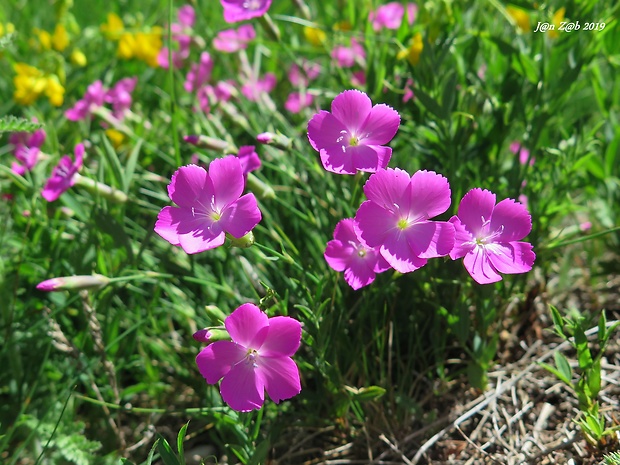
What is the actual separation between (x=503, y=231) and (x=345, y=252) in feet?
0.82

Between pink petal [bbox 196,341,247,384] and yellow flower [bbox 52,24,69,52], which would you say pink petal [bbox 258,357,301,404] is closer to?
pink petal [bbox 196,341,247,384]

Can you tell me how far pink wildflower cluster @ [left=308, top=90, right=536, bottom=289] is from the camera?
3.05ft

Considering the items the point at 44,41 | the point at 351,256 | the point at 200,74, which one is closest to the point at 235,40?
the point at 200,74

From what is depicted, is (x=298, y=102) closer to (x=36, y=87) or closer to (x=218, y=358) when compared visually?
(x=36, y=87)

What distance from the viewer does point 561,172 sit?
1351mm

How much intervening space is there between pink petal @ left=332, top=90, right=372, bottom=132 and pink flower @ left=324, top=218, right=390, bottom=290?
16 centimetres

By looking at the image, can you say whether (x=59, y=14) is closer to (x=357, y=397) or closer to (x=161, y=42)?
(x=161, y=42)

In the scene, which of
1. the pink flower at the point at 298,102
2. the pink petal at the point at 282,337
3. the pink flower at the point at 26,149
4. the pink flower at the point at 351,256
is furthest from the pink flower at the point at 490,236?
the pink flower at the point at 26,149

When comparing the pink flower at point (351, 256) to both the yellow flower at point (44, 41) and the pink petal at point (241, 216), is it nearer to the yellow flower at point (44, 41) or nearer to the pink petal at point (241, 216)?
the pink petal at point (241, 216)

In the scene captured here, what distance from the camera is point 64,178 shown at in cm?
134

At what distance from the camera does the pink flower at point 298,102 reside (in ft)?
5.90

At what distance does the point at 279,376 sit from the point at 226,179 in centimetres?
31

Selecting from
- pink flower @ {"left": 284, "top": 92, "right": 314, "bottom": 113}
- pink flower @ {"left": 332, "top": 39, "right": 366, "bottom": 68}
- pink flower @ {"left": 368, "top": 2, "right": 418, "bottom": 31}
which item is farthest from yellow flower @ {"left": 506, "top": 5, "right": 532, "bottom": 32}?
pink flower @ {"left": 284, "top": 92, "right": 314, "bottom": 113}

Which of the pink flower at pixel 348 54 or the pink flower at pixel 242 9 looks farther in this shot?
the pink flower at pixel 348 54
